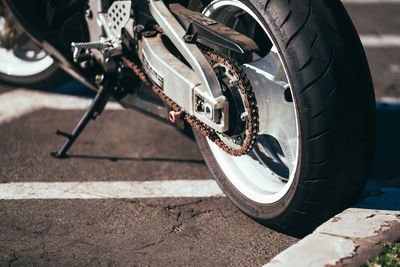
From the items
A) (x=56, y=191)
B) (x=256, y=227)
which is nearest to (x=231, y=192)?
(x=256, y=227)

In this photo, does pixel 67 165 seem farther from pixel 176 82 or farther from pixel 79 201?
pixel 176 82

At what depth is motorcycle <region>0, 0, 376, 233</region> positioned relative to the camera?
2.21 meters

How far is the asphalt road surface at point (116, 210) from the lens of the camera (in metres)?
2.48

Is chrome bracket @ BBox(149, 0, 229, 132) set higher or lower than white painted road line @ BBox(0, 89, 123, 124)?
higher

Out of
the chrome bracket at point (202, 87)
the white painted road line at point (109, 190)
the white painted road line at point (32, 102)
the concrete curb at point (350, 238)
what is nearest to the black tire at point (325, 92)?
the concrete curb at point (350, 238)

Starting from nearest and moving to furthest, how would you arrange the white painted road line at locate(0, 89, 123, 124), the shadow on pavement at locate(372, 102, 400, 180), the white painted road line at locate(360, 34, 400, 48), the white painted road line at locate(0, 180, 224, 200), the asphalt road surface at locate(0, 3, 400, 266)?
the asphalt road surface at locate(0, 3, 400, 266) → the white painted road line at locate(0, 180, 224, 200) → the shadow on pavement at locate(372, 102, 400, 180) → the white painted road line at locate(0, 89, 123, 124) → the white painted road line at locate(360, 34, 400, 48)

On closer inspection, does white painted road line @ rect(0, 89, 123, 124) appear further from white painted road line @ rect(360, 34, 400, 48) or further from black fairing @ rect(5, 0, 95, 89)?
white painted road line @ rect(360, 34, 400, 48)

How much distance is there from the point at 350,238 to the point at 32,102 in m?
2.94

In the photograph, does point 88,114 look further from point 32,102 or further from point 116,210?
point 32,102

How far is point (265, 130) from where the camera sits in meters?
2.63

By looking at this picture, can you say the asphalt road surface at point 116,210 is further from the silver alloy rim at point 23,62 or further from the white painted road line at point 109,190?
the silver alloy rim at point 23,62

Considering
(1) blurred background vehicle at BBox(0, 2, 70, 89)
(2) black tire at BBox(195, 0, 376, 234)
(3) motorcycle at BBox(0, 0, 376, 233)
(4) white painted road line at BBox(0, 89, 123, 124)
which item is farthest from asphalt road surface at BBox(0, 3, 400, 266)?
(2) black tire at BBox(195, 0, 376, 234)

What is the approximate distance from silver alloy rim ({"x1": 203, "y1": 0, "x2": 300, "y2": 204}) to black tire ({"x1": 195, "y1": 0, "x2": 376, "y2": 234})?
9 centimetres

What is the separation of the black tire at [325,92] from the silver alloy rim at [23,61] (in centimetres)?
249
